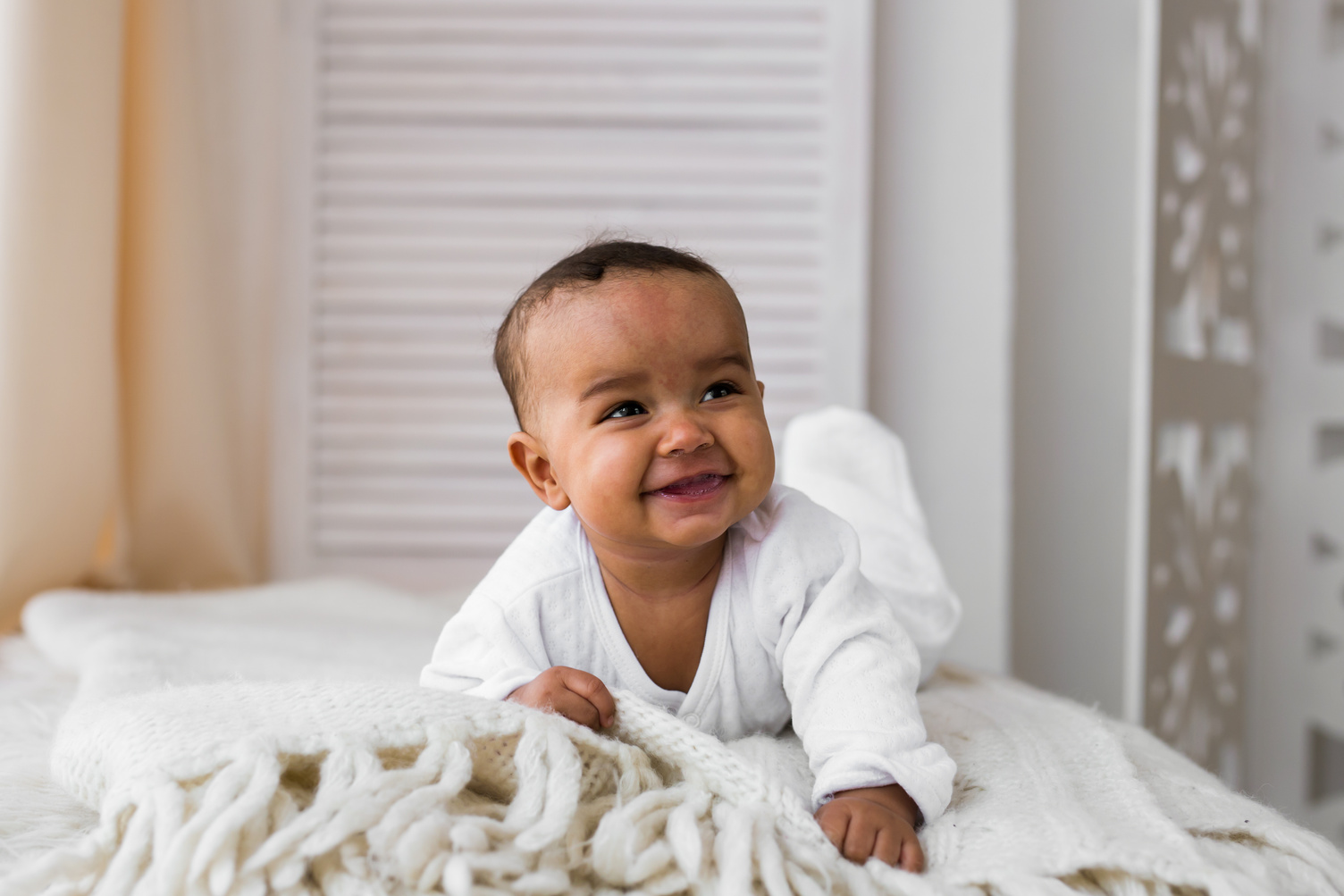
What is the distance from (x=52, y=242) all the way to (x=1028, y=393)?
1.63 m

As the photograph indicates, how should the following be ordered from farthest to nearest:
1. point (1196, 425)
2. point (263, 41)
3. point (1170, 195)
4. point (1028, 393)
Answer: point (1028, 393) < point (263, 41) < point (1196, 425) < point (1170, 195)

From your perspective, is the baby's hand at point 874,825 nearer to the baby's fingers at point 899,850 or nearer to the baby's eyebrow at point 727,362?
the baby's fingers at point 899,850

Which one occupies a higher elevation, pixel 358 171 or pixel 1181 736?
pixel 358 171

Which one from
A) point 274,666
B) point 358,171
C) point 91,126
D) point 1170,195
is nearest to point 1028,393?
point 1170,195

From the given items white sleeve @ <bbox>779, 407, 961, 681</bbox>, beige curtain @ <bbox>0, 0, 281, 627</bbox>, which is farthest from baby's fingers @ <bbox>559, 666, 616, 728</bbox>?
beige curtain @ <bbox>0, 0, 281, 627</bbox>

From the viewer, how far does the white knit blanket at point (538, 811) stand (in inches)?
19.2

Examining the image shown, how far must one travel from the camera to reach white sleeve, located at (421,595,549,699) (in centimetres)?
75

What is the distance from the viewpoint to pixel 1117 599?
1.88 m

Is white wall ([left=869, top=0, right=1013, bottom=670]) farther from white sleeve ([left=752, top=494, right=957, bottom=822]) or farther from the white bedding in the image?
the white bedding

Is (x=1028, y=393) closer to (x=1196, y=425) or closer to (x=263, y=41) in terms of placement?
(x=1196, y=425)

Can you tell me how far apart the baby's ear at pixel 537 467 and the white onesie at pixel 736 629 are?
0.03 metres

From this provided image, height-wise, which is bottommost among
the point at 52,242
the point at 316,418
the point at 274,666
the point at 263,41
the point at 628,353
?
the point at 274,666

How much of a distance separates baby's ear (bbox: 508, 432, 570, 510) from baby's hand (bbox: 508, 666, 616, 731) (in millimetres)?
166

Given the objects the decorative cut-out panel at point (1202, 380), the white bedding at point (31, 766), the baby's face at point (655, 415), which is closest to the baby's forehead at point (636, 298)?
the baby's face at point (655, 415)
